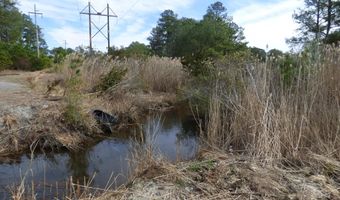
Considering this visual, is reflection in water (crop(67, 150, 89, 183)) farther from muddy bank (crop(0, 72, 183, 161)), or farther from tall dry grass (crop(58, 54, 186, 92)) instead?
tall dry grass (crop(58, 54, 186, 92))

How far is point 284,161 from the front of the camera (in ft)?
15.0

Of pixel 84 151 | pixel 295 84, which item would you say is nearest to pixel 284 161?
pixel 295 84

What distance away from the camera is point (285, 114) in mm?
4832

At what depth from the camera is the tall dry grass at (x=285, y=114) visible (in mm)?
4703

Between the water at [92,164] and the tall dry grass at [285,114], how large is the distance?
81 cm

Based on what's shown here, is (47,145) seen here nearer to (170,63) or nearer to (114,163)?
(114,163)

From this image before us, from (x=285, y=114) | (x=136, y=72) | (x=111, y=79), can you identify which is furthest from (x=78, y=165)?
(x=136, y=72)

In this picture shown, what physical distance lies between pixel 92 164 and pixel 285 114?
3110 mm

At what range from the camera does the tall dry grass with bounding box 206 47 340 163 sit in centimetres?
470

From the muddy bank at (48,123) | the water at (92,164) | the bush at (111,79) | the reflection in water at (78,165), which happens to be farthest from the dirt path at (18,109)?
the bush at (111,79)

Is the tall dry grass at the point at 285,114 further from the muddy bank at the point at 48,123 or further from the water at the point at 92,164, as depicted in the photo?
the muddy bank at the point at 48,123

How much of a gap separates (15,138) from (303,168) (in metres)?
4.64

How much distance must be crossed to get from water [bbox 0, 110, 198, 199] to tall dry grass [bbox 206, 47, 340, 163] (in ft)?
2.66

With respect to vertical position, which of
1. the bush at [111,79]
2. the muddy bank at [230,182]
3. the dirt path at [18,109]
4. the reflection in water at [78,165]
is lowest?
the reflection in water at [78,165]
